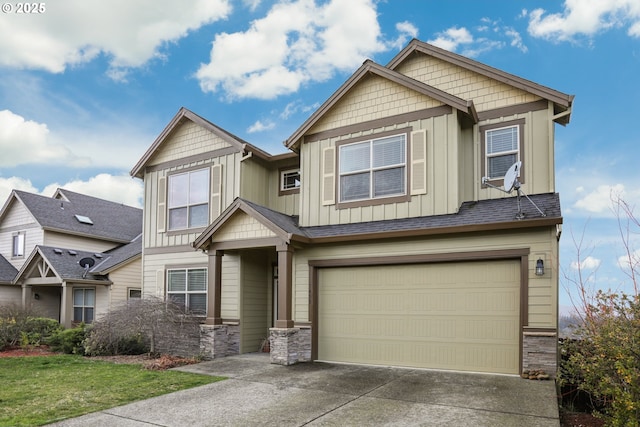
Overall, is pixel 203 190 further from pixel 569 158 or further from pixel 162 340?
pixel 569 158

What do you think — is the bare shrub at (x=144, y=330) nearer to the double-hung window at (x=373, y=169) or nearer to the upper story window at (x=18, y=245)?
the double-hung window at (x=373, y=169)

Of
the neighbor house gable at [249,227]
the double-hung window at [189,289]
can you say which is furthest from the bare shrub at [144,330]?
the neighbor house gable at [249,227]

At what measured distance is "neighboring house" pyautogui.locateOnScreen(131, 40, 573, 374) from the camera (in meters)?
8.92

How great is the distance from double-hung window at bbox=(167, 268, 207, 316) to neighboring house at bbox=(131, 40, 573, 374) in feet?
0.19

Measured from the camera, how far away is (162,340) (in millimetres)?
12516

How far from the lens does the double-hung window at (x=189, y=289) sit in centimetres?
1310

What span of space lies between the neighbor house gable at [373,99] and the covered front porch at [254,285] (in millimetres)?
2556

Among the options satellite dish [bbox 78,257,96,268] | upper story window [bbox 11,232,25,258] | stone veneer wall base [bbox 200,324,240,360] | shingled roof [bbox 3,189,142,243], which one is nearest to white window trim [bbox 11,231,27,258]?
upper story window [bbox 11,232,25,258]

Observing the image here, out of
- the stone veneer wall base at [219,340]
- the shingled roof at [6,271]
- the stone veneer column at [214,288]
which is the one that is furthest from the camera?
the shingled roof at [6,271]

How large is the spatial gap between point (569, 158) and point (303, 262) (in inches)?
255

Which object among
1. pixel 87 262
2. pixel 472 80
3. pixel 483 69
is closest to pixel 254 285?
pixel 472 80

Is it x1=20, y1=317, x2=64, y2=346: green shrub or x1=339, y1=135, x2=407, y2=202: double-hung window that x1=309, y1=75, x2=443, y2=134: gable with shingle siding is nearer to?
x1=339, y1=135, x2=407, y2=202: double-hung window

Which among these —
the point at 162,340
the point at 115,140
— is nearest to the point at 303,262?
the point at 162,340

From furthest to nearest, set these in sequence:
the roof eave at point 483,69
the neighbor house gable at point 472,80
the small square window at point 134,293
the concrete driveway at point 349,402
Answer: the small square window at point 134,293
the neighbor house gable at point 472,80
the roof eave at point 483,69
the concrete driveway at point 349,402
